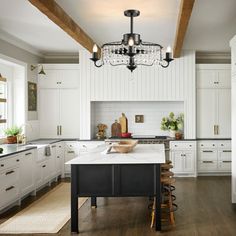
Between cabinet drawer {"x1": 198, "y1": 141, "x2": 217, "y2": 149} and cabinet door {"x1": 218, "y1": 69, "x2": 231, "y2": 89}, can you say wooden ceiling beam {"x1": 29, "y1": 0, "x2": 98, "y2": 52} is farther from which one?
cabinet drawer {"x1": 198, "y1": 141, "x2": 217, "y2": 149}

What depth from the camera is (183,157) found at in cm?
724

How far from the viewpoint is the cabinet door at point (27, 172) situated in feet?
17.2

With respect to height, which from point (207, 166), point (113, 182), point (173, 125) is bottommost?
point (207, 166)

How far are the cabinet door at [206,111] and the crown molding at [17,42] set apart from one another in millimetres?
3672

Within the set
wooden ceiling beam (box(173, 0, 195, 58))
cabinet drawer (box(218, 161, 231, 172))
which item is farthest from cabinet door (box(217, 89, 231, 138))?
wooden ceiling beam (box(173, 0, 195, 58))

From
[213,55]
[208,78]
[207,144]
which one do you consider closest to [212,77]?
[208,78]

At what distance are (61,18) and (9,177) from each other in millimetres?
2314

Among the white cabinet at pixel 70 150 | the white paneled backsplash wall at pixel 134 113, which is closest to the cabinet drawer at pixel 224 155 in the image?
the white paneled backsplash wall at pixel 134 113

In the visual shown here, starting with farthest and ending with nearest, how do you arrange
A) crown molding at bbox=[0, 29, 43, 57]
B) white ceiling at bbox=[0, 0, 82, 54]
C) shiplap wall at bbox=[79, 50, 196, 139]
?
shiplap wall at bbox=[79, 50, 196, 139] → crown molding at bbox=[0, 29, 43, 57] → white ceiling at bbox=[0, 0, 82, 54]

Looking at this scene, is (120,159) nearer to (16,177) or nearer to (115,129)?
(16,177)

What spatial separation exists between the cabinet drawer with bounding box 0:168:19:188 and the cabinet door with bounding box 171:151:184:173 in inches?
137

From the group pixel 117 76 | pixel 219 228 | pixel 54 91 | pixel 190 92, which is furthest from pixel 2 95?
pixel 219 228

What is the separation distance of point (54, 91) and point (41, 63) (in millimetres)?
772

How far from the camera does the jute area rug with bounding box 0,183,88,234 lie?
159 inches
